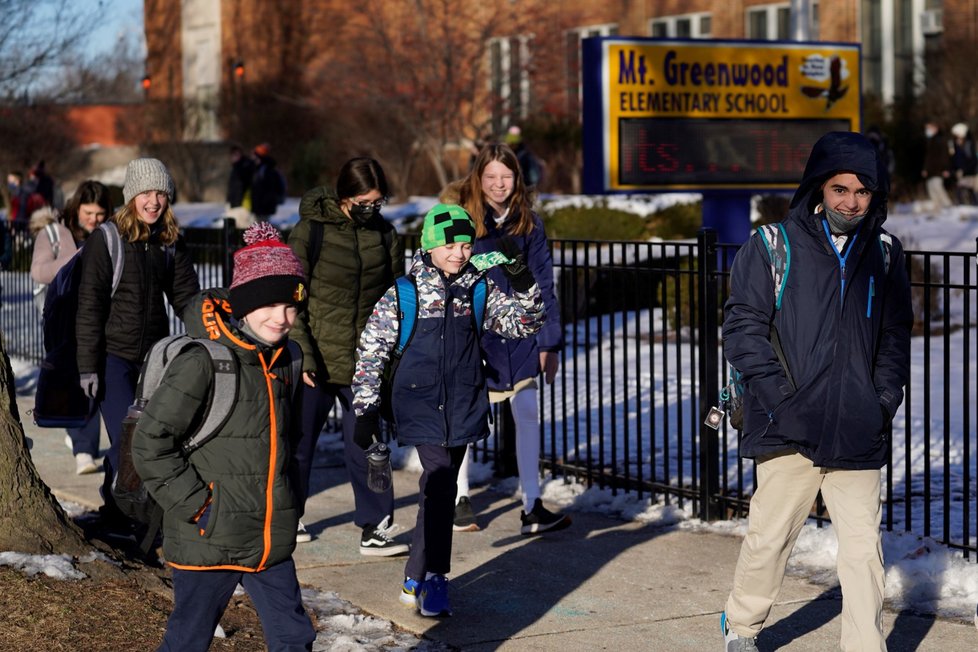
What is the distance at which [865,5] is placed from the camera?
36.2 meters

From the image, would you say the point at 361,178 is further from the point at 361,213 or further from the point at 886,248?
the point at 886,248

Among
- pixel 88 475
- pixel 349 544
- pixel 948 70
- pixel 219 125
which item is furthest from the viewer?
pixel 219 125

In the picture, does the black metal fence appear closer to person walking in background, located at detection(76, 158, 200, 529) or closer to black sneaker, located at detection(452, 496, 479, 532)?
black sneaker, located at detection(452, 496, 479, 532)

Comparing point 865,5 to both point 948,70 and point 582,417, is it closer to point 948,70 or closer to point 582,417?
point 948,70

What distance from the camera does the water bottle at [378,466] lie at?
6.02 metres

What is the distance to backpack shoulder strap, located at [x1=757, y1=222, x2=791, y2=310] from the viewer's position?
4.93 m

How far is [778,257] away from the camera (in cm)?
495

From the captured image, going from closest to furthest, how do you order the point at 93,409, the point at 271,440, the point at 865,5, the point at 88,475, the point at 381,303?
the point at 271,440, the point at 381,303, the point at 93,409, the point at 88,475, the point at 865,5

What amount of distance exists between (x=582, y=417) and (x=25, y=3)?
285 inches

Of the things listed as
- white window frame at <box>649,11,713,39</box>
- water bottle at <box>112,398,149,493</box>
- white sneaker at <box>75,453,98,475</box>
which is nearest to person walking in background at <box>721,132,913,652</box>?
water bottle at <box>112,398,149,493</box>

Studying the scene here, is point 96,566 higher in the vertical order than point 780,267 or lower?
lower

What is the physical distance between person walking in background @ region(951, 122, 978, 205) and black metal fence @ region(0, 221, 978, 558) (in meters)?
10.8

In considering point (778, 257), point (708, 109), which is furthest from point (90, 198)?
point (708, 109)

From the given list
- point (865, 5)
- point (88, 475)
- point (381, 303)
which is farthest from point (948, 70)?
point (381, 303)
